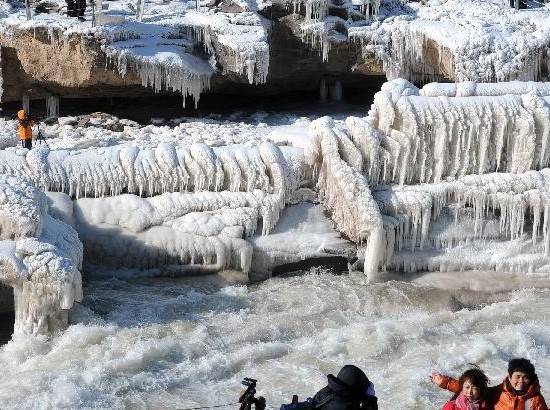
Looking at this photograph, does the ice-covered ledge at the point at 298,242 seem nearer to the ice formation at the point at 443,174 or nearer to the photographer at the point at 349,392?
the ice formation at the point at 443,174

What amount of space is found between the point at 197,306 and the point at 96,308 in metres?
1.19

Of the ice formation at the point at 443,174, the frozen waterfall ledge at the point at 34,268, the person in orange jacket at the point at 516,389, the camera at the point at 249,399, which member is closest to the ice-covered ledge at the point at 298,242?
the ice formation at the point at 443,174

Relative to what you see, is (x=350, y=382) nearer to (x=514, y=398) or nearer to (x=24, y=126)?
(x=514, y=398)

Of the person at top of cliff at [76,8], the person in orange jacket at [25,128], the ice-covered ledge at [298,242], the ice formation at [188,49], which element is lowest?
the ice-covered ledge at [298,242]

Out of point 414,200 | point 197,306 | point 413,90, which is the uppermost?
point 413,90

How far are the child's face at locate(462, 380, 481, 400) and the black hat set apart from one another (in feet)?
2.22

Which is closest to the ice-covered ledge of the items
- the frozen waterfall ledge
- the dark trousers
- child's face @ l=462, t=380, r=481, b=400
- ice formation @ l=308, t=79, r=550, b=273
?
ice formation @ l=308, t=79, r=550, b=273

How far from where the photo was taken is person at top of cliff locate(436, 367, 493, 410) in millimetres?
5539

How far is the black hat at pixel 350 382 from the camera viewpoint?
5.33 metres

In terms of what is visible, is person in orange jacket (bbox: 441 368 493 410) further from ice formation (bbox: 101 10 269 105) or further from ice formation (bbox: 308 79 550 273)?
ice formation (bbox: 101 10 269 105)

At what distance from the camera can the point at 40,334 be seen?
31.1 ft

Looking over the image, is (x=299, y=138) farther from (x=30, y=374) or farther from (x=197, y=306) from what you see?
(x=30, y=374)

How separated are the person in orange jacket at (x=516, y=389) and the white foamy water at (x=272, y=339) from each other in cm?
297

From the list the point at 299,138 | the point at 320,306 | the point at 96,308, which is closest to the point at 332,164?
the point at 299,138
